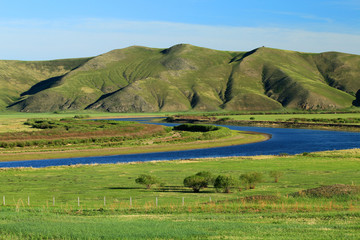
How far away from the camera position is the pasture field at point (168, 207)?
25188mm

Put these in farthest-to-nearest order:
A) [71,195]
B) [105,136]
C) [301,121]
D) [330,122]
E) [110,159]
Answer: [301,121] < [330,122] < [105,136] < [110,159] < [71,195]

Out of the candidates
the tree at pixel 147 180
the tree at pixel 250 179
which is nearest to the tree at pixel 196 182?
the tree at pixel 147 180

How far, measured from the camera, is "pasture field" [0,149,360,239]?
25188 mm

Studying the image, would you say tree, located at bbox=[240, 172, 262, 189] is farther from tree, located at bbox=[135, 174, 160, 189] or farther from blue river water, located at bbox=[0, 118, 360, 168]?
blue river water, located at bbox=[0, 118, 360, 168]

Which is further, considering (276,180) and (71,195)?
(276,180)

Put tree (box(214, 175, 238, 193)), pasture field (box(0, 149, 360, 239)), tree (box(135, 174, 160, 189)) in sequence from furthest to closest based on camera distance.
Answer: tree (box(135, 174, 160, 189)), tree (box(214, 175, 238, 193)), pasture field (box(0, 149, 360, 239))

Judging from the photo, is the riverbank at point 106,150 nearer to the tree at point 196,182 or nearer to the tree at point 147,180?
the tree at point 147,180

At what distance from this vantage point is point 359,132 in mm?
151500

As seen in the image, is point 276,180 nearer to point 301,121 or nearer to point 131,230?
point 131,230

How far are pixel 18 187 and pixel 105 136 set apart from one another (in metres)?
72.8

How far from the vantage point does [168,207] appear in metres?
36.4

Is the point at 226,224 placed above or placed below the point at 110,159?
above

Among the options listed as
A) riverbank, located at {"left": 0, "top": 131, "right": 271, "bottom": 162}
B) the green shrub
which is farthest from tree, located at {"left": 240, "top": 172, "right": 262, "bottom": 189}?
the green shrub

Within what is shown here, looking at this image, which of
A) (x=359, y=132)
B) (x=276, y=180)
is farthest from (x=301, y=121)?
(x=276, y=180)
